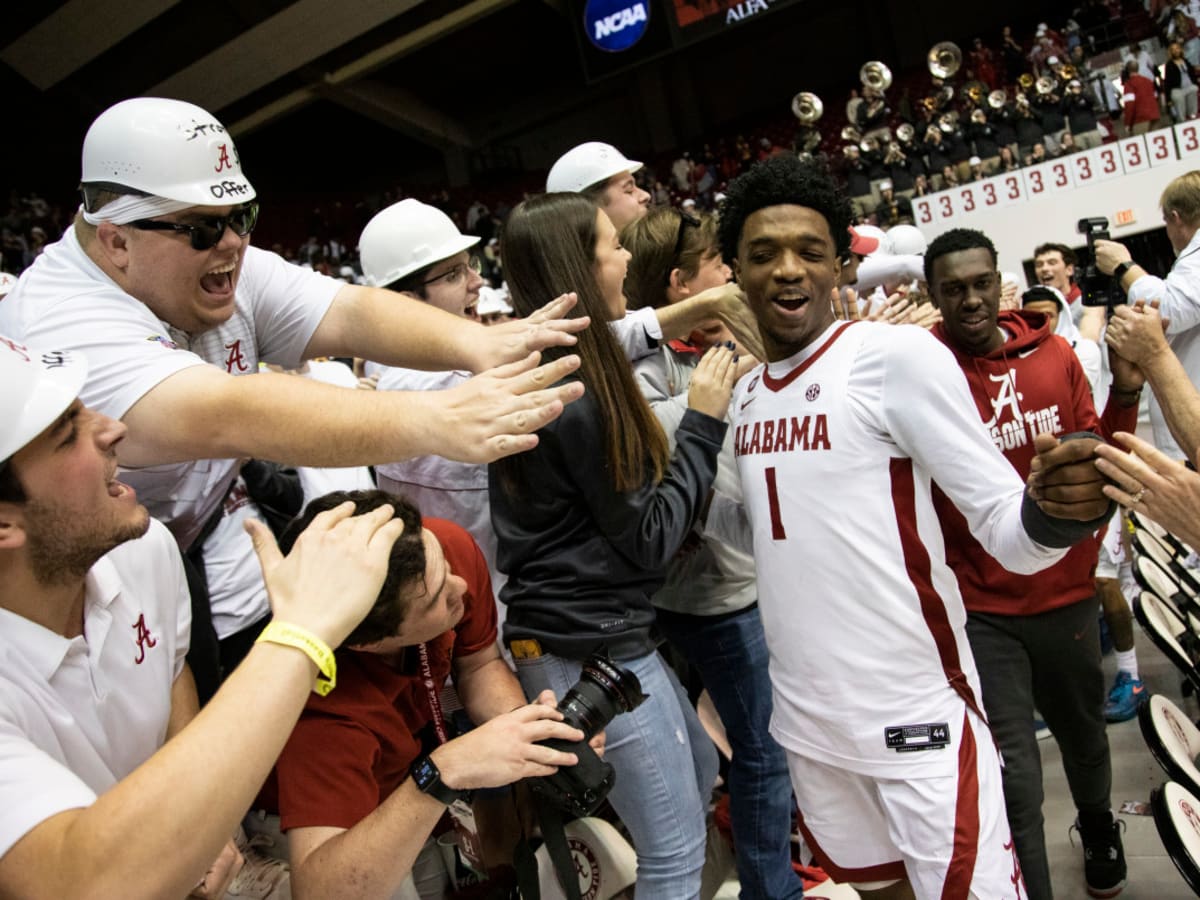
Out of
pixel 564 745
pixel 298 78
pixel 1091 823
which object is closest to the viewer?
A: pixel 564 745

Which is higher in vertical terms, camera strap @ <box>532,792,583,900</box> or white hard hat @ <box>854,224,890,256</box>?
white hard hat @ <box>854,224,890,256</box>

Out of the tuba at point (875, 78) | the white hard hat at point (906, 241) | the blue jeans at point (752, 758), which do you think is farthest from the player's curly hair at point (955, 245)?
the tuba at point (875, 78)

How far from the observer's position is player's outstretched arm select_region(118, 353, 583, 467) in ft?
4.92

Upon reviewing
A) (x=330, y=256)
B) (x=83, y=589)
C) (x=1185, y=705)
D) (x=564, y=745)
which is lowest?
(x=1185, y=705)

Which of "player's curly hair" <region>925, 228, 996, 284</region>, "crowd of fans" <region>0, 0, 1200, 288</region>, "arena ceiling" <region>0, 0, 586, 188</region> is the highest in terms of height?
"arena ceiling" <region>0, 0, 586, 188</region>

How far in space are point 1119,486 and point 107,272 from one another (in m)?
1.93

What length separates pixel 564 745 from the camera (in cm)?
172

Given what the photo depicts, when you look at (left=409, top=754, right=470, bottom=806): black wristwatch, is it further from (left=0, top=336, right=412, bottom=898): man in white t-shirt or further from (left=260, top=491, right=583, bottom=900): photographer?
(left=0, top=336, right=412, bottom=898): man in white t-shirt

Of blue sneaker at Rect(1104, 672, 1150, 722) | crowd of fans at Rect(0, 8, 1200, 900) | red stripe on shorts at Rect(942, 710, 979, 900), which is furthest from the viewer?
blue sneaker at Rect(1104, 672, 1150, 722)

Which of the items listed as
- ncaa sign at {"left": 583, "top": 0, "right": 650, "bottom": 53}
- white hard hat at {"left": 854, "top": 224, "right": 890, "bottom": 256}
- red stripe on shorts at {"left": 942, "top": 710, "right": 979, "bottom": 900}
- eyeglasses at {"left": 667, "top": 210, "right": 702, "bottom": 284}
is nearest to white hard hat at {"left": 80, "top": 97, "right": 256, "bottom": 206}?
eyeglasses at {"left": 667, "top": 210, "right": 702, "bottom": 284}

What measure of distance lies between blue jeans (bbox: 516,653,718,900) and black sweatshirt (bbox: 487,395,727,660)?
7cm

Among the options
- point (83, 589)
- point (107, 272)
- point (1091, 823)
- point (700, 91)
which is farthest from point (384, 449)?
point (700, 91)

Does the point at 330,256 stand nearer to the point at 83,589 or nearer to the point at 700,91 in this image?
the point at 700,91

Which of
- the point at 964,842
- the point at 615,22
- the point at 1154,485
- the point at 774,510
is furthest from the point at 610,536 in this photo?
the point at 615,22
